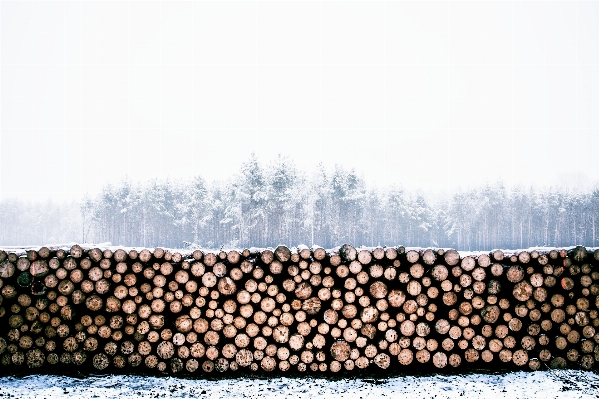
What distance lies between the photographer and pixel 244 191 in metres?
43.3

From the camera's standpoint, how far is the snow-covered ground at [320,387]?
5.50 metres

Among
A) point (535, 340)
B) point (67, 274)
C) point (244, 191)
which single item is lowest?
point (535, 340)

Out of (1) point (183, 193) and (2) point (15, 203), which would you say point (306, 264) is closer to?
(1) point (183, 193)

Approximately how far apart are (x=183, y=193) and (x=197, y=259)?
50.8m

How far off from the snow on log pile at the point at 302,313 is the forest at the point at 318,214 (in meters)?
36.2

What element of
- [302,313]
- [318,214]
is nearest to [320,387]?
[302,313]

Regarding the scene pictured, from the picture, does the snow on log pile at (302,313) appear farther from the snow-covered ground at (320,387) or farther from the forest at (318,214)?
the forest at (318,214)

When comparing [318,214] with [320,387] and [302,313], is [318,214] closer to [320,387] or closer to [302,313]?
[302,313]

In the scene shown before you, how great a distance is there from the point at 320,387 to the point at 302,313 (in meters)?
1.01

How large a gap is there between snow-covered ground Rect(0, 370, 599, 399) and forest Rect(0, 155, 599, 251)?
120 ft

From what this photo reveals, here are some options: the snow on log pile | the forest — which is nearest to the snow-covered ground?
the snow on log pile

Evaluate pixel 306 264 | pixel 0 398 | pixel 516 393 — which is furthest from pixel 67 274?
pixel 516 393

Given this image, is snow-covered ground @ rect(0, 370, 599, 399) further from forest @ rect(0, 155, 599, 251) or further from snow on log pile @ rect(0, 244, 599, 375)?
forest @ rect(0, 155, 599, 251)

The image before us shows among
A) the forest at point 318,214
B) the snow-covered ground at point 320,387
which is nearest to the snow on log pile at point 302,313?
the snow-covered ground at point 320,387
